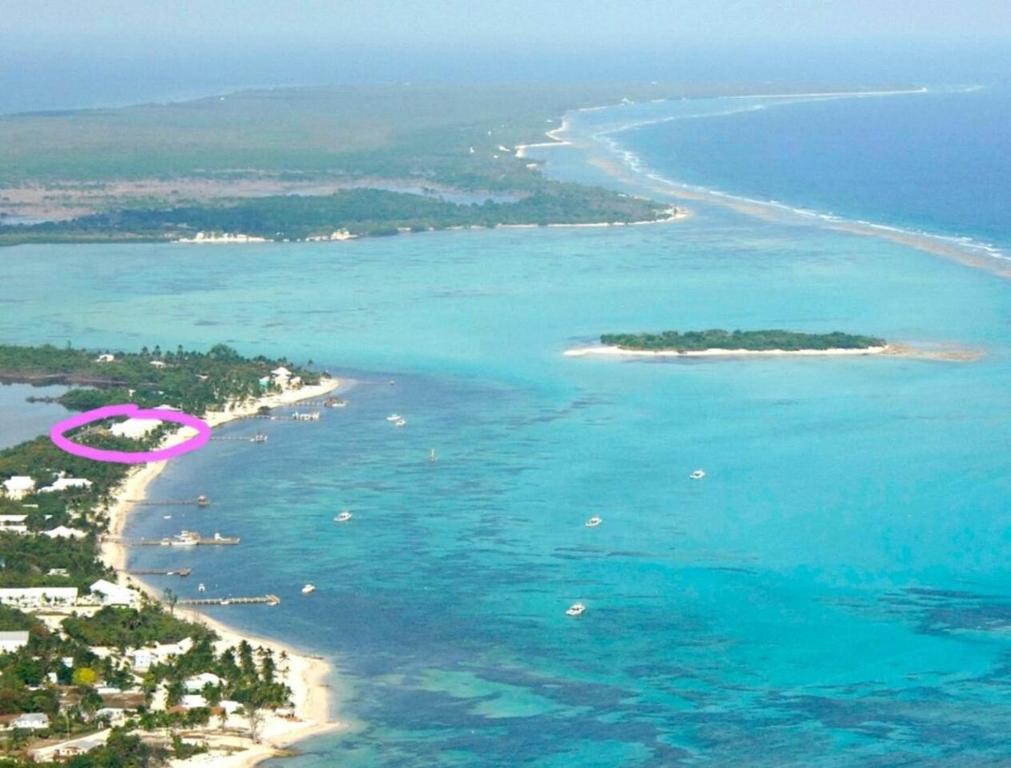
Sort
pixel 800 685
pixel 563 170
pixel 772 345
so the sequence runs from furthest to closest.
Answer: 1. pixel 563 170
2. pixel 772 345
3. pixel 800 685

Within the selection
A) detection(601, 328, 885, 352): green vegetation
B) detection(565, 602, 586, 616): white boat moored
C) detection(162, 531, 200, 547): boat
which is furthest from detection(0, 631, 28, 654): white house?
detection(601, 328, 885, 352): green vegetation

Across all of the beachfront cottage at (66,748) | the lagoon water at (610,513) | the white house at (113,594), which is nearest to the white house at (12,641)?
the white house at (113,594)

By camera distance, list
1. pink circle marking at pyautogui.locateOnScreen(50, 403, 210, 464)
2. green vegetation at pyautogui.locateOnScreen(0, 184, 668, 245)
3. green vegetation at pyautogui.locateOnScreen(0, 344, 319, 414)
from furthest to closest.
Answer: green vegetation at pyautogui.locateOnScreen(0, 184, 668, 245) → green vegetation at pyautogui.locateOnScreen(0, 344, 319, 414) → pink circle marking at pyautogui.locateOnScreen(50, 403, 210, 464)

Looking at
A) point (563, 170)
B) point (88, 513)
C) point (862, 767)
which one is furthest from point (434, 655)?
point (563, 170)

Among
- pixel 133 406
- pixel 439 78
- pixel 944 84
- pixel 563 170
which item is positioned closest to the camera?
pixel 133 406

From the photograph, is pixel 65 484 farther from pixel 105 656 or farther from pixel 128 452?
pixel 105 656

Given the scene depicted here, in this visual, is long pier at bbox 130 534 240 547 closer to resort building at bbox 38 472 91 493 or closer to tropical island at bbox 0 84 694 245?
resort building at bbox 38 472 91 493

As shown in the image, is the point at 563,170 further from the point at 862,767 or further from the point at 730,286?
the point at 862,767
